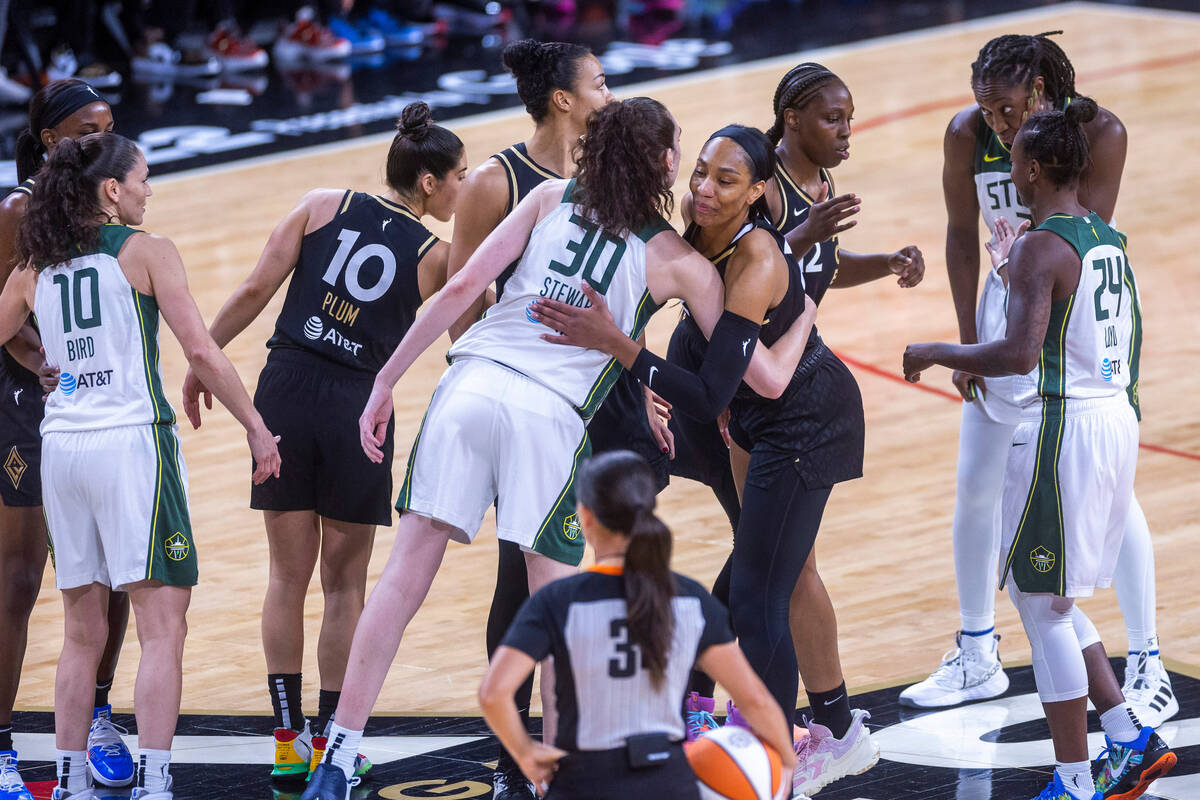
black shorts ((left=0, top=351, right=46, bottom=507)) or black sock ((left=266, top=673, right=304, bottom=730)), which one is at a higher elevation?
black shorts ((left=0, top=351, right=46, bottom=507))

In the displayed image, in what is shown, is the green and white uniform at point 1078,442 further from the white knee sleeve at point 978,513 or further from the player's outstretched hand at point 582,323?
the player's outstretched hand at point 582,323

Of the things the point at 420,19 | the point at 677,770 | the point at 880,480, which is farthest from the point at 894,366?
the point at 420,19

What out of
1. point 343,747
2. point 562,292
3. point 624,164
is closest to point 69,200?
point 562,292

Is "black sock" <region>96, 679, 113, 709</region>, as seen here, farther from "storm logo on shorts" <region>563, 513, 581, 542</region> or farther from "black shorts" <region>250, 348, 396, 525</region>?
"storm logo on shorts" <region>563, 513, 581, 542</region>

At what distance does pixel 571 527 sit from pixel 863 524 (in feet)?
9.06

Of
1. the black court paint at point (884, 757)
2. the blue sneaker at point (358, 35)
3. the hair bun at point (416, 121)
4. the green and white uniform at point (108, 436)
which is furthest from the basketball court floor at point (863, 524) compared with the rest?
the blue sneaker at point (358, 35)

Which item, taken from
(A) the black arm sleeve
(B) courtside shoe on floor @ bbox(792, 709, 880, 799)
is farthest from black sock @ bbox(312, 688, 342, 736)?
(A) the black arm sleeve

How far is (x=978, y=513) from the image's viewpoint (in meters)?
5.20

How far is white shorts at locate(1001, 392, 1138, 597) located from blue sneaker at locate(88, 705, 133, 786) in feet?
7.67

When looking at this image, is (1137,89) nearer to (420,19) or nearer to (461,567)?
(420,19)

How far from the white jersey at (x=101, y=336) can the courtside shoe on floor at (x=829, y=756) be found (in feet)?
6.02

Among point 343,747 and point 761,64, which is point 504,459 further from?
point 761,64

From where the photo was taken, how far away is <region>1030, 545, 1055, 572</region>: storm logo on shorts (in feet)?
14.0

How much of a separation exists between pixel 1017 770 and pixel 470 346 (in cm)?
184
